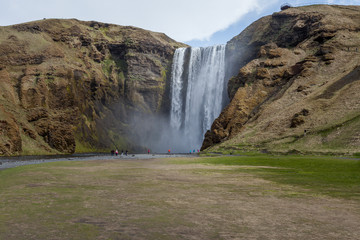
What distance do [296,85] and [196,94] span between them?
149ft

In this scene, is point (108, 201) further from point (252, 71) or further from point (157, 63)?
point (157, 63)

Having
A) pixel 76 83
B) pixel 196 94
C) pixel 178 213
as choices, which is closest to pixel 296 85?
pixel 196 94

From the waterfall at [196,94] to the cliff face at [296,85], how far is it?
5.72 m

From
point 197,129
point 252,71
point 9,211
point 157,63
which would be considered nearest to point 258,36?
point 252,71

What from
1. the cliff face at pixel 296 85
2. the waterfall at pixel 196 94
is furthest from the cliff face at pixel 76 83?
the cliff face at pixel 296 85

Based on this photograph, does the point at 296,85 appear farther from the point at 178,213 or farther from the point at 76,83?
the point at 76,83

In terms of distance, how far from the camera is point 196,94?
369 feet

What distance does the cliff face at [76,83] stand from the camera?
8294cm

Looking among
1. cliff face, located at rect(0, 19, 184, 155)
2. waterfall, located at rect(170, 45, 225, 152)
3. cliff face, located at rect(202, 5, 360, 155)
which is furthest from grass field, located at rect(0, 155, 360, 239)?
waterfall, located at rect(170, 45, 225, 152)

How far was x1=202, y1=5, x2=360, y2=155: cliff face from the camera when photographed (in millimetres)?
52656

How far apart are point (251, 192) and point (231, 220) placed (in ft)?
18.1

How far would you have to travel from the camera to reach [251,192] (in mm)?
13586

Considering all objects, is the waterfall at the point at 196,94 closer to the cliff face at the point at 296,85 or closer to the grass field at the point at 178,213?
the cliff face at the point at 296,85

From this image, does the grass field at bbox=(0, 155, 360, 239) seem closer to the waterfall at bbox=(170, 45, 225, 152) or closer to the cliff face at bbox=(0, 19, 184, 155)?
the cliff face at bbox=(0, 19, 184, 155)
